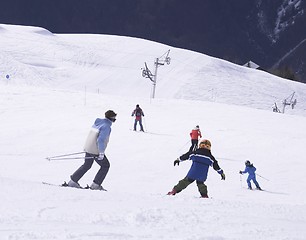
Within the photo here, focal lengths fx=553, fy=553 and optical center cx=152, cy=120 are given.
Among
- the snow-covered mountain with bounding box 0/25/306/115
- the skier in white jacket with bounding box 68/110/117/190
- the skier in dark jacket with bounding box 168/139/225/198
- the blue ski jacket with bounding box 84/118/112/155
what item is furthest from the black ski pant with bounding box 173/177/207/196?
the snow-covered mountain with bounding box 0/25/306/115

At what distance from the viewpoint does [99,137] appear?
329 inches

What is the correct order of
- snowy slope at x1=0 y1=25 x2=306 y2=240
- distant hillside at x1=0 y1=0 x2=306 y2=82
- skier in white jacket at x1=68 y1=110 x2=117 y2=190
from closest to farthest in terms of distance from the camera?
snowy slope at x1=0 y1=25 x2=306 y2=240 → skier in white jacket at x1=68 y1=110 x2=117 y2=190 → distant hillside at x1=0 y1=0 x2=306 y2=82

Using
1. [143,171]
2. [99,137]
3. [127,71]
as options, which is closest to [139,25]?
[127,71]

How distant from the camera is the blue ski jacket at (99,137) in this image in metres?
8.33

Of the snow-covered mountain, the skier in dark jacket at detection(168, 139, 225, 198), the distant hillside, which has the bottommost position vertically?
the skier in dark jacket at detection(168, 139, 225, 198)

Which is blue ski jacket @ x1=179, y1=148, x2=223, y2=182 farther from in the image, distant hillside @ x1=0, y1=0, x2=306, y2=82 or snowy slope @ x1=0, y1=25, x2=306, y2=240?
distant hillside @ x1=0, y1=0, x2=306, y2=82

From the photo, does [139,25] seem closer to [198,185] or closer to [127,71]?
[127,71]

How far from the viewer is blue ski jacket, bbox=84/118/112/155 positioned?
27.3ft

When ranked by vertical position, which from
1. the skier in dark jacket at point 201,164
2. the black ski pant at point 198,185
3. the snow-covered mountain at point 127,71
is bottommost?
the black ski pant at point 198,185

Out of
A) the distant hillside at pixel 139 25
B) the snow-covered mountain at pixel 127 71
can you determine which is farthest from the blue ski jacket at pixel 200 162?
the distant hillside at pixel 139 25

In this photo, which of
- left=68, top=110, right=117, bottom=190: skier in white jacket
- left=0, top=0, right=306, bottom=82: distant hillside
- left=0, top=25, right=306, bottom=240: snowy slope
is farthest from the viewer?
left=0, top=0, right=306, bottom=82: distant hillside

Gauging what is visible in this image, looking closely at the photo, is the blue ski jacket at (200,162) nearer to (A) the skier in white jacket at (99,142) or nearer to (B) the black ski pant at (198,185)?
(B) the black ski pant at (198,185)

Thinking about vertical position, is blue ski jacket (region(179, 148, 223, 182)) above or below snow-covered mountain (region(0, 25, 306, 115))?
below

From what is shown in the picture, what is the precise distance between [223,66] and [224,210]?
65.5m
